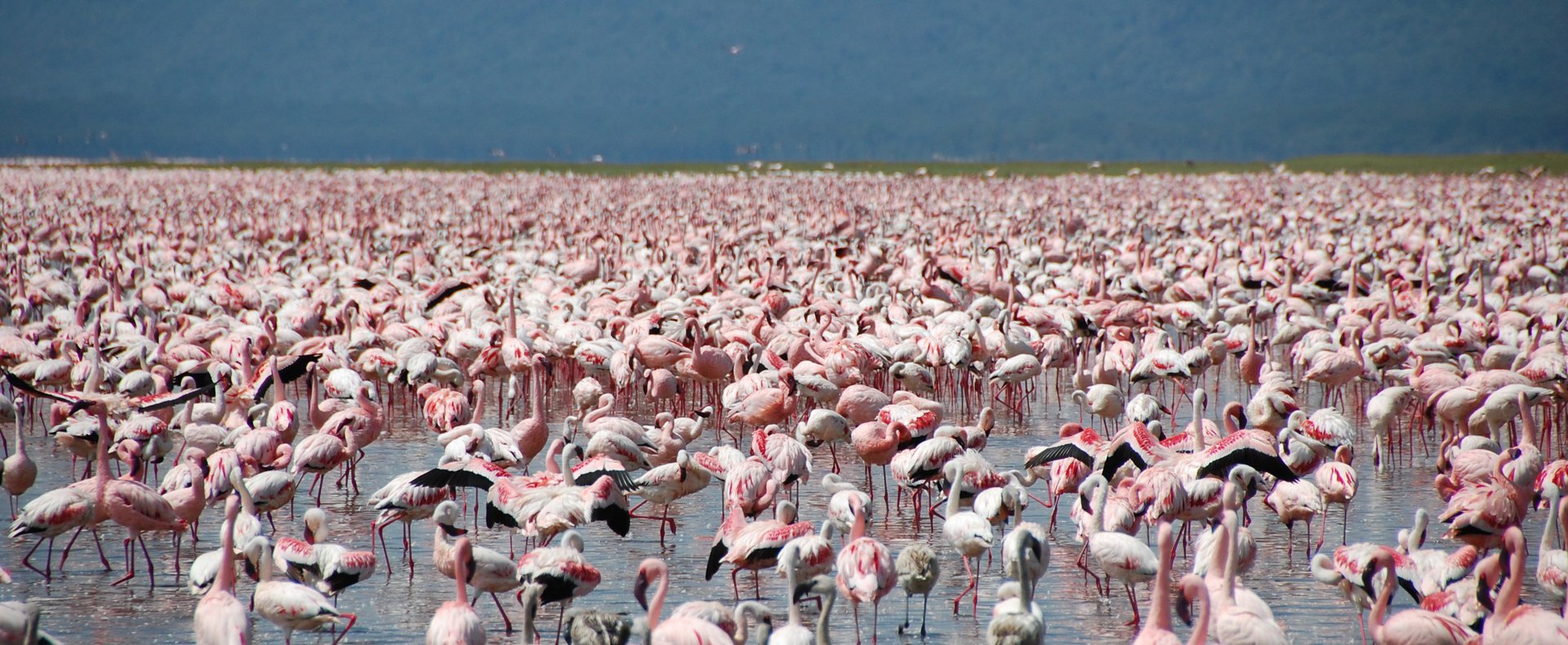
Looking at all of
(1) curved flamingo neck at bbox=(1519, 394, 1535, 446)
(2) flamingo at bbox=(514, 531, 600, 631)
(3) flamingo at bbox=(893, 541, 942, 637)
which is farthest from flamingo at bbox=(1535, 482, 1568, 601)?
(2) flamingo at bbox=(514, 531, 600, 631)

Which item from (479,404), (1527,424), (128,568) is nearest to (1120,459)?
(1527,424)

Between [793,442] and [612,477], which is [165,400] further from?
[793,442]

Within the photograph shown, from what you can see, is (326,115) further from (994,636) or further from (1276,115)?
(994,636)

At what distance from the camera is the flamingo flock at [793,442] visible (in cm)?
574

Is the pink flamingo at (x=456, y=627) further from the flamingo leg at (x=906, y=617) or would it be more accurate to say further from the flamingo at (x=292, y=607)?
the flamingo leg at (x=906, y=617)

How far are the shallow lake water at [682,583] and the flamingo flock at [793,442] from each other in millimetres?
36

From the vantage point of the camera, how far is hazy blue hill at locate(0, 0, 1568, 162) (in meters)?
151

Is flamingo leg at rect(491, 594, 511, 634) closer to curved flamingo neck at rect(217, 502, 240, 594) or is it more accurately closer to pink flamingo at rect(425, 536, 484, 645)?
pink flamingo at rect(425, 536, 484, 645)

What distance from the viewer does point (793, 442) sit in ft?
24.4

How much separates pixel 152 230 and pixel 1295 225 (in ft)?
59.8

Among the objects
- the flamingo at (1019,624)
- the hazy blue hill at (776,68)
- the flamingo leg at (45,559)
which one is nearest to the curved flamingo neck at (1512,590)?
the flamingo at (1019,624)

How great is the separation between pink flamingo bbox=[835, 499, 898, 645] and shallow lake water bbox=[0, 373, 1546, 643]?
328mm

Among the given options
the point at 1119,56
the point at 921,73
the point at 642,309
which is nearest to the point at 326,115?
the point at 921,73

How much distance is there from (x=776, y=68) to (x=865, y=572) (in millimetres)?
150719
